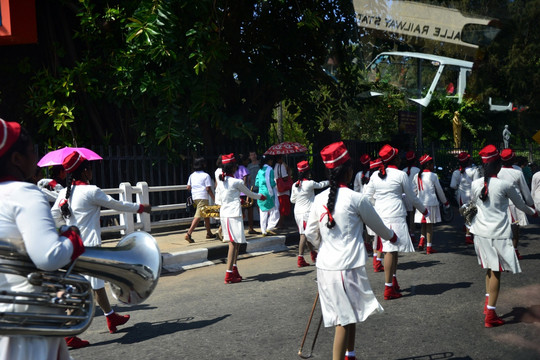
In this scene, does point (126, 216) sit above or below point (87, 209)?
below

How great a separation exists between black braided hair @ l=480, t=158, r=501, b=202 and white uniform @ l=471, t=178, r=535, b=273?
0.04 meters

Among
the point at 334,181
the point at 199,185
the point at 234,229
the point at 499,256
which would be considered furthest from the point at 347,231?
the point at 199,185

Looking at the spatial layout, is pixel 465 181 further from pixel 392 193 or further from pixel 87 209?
pixel 87 209

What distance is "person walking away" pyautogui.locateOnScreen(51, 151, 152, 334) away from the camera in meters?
5.49

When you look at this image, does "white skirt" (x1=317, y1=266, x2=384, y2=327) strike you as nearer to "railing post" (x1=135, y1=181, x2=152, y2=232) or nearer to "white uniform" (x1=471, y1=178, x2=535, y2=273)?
"white uniform" (x1=471, y1=178, x2=535, y2=273)

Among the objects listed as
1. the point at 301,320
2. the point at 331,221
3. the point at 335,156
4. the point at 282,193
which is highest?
the point at 335,156

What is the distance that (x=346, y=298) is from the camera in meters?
4.08

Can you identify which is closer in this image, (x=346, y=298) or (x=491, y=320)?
(x=346, y=298)

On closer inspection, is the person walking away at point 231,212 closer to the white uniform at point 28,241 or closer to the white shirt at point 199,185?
the white shirt at point 199,185

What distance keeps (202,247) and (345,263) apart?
252 inches

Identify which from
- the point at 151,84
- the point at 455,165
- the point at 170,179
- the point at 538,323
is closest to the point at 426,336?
the point at 538,323

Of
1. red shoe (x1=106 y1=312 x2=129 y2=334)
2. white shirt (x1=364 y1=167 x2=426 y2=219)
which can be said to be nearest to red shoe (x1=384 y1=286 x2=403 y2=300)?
white shirt (x1=364 y1=167 x2=426 y2=219)

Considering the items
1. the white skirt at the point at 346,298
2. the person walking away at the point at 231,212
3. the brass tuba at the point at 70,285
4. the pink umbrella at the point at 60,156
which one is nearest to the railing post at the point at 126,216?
the pink umbrella at the point at 60,156

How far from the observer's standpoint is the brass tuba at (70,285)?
239cm
